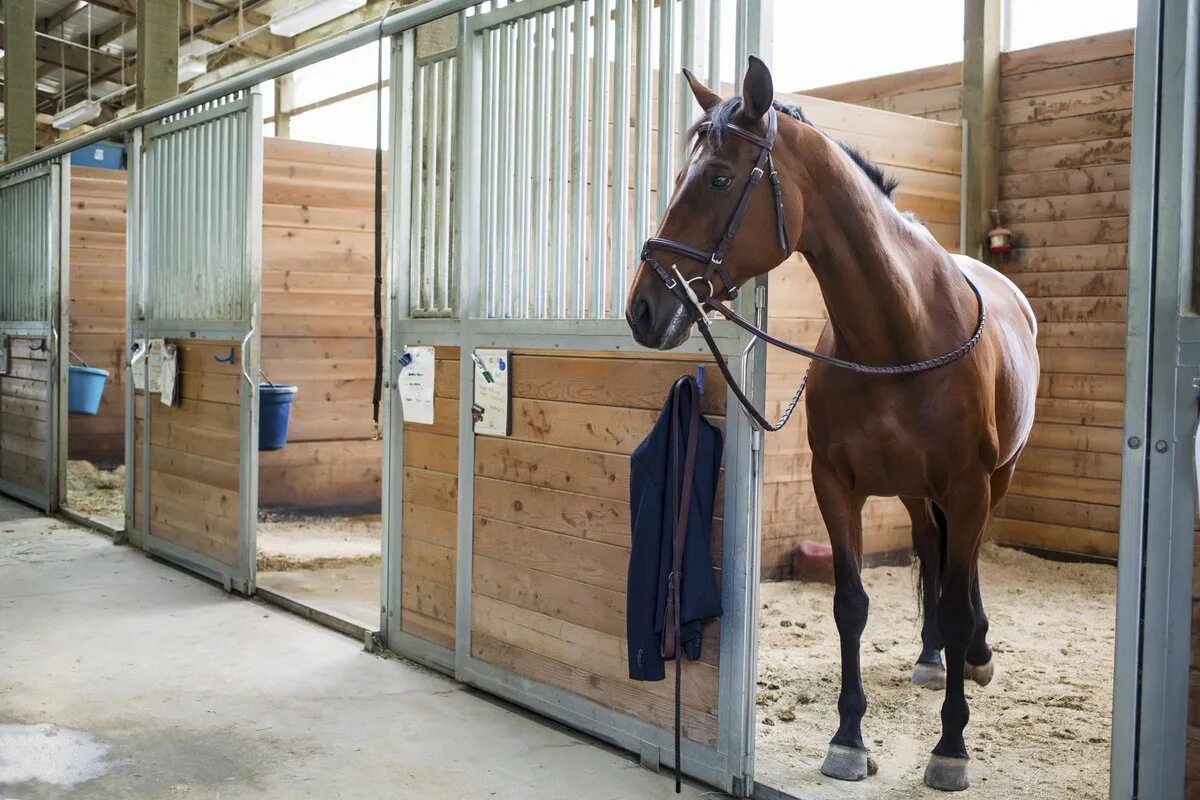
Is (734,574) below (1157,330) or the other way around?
below

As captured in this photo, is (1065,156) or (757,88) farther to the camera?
(1065,156)

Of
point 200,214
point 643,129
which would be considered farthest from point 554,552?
point 200,214

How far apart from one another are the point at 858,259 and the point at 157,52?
4.82m

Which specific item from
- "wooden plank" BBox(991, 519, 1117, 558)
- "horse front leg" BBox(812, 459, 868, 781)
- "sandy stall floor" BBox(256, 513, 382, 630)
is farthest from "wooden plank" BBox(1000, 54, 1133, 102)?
"sandy stall floor" BBox(256, 513, 382, 630)

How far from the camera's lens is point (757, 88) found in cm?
204

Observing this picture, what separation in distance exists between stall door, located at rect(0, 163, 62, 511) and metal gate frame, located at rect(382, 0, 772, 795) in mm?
3549

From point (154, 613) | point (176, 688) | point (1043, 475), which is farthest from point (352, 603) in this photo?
point (1043, 475)

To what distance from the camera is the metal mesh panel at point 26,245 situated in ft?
20.4

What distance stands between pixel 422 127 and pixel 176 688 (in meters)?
1.81

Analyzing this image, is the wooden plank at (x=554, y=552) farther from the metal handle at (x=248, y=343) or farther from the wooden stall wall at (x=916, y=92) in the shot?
the wooden stall wall at (x=916, y=92)

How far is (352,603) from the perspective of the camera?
13.8ft

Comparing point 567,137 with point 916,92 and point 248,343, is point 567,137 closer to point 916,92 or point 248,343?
point 248,343

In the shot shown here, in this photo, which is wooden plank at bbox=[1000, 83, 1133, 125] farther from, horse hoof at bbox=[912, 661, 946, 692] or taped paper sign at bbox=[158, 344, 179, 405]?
taped paper sign at bbox=[158, 344, 179, 405]

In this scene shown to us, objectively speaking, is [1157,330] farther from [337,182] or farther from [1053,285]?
[337,182]
